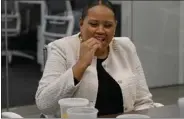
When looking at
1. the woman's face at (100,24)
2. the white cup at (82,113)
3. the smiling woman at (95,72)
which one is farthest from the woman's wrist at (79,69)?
the white cup at (82,113)

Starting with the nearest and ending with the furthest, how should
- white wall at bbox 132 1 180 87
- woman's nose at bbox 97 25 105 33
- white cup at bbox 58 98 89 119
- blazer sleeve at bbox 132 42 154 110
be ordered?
white cup at bbox 58 98 89 119
woman's nose at bbox 97 25 105 33
blazer sleeve at bbox 132 42 154 110
white wall at bbox 132 1 180 87

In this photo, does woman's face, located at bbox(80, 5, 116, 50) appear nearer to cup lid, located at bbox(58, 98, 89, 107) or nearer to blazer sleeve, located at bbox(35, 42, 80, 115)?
blazer sleeve, located at bbox(35, 42, 80, 115)

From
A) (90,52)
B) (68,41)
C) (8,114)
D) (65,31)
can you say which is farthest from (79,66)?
(65,31)

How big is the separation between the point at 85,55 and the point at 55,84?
0.63 ft

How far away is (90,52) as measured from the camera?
1947 mm

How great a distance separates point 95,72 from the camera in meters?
2.07

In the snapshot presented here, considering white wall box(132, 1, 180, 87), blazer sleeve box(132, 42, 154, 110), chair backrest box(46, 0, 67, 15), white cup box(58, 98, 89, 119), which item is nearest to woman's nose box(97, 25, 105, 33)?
blazer sleeve box(132, 42, 154, 110)

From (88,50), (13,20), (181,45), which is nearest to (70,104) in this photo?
A: (88,50)

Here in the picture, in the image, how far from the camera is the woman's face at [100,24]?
2000mm

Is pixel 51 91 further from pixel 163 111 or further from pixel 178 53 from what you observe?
pixel 178 53

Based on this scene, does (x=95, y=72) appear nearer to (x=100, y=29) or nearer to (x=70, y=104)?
(x=100, y=29)

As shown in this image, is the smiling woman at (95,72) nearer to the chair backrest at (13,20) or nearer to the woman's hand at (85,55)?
the woman's hand at (85,55)

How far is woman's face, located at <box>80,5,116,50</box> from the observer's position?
200 cm

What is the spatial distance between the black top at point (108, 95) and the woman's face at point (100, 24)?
167 mm
